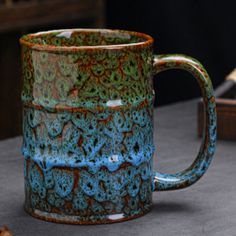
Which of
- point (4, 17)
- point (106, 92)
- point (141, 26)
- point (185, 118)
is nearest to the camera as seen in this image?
point (106, 92)

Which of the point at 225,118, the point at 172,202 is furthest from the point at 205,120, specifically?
the point at 225,118

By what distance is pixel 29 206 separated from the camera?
2.68ft

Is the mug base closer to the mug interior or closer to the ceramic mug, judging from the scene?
the ceramic mug

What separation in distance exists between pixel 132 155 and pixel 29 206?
0.12 metres

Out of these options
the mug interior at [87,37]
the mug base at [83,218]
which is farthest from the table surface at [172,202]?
the mug interior at [87,37]

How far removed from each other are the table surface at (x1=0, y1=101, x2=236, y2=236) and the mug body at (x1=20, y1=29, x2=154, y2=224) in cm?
2

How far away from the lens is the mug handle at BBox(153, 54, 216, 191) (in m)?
0.79

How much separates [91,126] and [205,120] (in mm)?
126

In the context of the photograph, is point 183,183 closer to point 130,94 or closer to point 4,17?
point 130,94

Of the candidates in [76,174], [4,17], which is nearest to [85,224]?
[76,174]

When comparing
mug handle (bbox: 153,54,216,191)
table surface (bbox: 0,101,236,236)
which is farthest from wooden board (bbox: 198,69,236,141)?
mug handle (bbox: 153,54,216,191)

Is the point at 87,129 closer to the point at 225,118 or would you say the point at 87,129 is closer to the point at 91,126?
the point at 91,126

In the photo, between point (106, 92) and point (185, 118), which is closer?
point (106, 92)

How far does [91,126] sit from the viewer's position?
764 mm
